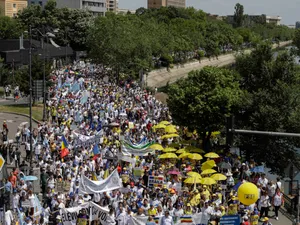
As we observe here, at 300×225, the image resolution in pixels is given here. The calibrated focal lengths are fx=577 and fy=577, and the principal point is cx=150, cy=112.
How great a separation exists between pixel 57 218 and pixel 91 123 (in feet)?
63.7

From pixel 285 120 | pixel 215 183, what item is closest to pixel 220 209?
pixel 215 183

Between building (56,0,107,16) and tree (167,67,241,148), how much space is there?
89233 mm

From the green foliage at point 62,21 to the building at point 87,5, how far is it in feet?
85.6

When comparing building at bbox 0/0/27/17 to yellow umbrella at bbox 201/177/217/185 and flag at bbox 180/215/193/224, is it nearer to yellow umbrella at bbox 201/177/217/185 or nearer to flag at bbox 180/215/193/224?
yellow umbrella at bbox 201/177/217/185

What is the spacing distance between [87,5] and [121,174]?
11136 centimetres

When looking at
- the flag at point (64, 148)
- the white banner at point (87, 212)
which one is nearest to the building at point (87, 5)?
the flag at point (64, 148)

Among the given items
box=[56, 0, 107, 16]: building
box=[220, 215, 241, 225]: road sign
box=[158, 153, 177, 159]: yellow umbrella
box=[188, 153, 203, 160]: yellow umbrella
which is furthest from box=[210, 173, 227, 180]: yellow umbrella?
box=[56, 0, 107, 16]: building

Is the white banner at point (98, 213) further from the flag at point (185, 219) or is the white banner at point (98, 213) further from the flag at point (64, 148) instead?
the flag at point (64, 148)

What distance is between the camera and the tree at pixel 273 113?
3419 centimetres

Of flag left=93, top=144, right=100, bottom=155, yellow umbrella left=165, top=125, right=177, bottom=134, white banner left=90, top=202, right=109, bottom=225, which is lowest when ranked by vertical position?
white banner left=90, top=202, right=109, bottom=225

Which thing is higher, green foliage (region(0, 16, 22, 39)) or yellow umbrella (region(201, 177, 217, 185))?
green foliage (region(0, 16, 22, 39))

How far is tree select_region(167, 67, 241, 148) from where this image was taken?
1403 inches

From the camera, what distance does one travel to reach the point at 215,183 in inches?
965

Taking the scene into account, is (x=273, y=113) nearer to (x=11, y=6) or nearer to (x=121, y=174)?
(x=121, y=174)
